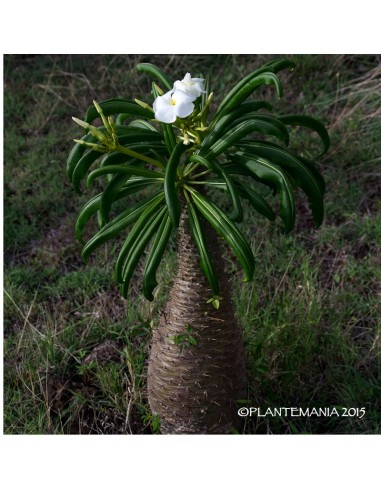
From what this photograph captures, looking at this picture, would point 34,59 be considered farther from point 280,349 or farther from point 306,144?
point 280,349

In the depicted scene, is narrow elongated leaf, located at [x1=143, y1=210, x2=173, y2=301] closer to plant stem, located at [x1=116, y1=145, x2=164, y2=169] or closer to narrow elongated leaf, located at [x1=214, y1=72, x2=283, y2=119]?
plant stem, located at [x1=116, y1=145, x2=164, y2=169]

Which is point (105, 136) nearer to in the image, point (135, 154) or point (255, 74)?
point (135, 154)

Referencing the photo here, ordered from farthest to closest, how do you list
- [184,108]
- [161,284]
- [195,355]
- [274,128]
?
[161,284] < [195,355] < [274,128] < [184,108]

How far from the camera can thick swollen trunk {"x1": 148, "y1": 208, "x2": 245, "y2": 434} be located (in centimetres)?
260

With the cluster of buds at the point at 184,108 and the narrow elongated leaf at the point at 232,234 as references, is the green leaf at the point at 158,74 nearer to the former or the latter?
the cluster of buds at the point at 184,108

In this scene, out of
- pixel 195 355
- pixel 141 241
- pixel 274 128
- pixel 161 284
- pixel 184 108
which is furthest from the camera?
pixel 161 284

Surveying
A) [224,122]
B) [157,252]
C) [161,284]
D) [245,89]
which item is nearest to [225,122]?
[224,122]

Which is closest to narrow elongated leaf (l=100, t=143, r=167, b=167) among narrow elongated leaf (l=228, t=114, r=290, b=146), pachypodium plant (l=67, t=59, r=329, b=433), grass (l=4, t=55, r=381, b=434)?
pachypodium plant (l=67, t=59, r=329, b=433)

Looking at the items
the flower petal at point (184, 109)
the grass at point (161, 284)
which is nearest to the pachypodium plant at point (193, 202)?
the flower petal at point (184, 109)

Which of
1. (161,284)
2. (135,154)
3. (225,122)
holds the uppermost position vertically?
(225,122)

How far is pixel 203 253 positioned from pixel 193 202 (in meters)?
0.19

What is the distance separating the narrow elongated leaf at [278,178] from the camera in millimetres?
2309

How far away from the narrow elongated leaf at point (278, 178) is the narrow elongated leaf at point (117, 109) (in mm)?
398

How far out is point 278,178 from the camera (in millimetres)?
2307
